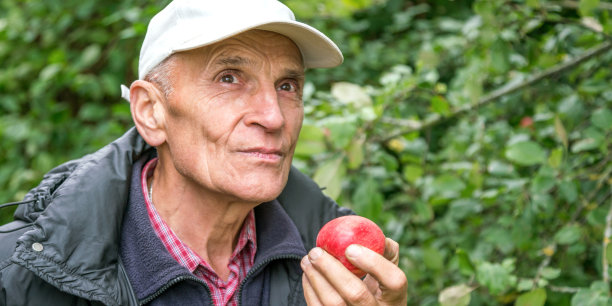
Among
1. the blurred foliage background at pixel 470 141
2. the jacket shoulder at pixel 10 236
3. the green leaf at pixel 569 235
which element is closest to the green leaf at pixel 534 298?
the blurred foliage background at pixel 470 141

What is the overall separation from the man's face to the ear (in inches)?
2.5

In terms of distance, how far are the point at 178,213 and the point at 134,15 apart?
155 centimetres

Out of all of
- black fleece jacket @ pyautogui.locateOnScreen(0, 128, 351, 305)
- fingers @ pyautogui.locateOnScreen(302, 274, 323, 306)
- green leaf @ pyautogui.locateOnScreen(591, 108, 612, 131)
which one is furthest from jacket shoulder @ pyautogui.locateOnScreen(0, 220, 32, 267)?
green leaf @ pyautogui.locateOnScreen(591, 108, 612, 131)

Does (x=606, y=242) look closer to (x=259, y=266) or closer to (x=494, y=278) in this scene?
(x=494, y=278)

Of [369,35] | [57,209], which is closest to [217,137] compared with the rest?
[57,209]

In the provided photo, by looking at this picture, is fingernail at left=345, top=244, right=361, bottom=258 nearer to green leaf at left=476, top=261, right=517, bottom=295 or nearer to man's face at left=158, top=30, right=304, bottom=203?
man's face at left=158, top=30, right=304, bottom=203

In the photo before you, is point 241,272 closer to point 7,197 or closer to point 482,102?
point 482,102

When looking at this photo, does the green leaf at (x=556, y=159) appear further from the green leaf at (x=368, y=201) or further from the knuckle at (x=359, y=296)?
the knuckle at (x=359, y=296)

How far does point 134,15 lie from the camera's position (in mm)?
2869

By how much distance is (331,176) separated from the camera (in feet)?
7.02

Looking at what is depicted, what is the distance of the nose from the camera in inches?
59.7

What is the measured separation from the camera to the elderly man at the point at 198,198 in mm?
1358

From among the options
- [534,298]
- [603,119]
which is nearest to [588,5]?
[603,119]

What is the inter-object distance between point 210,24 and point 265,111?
272mm
